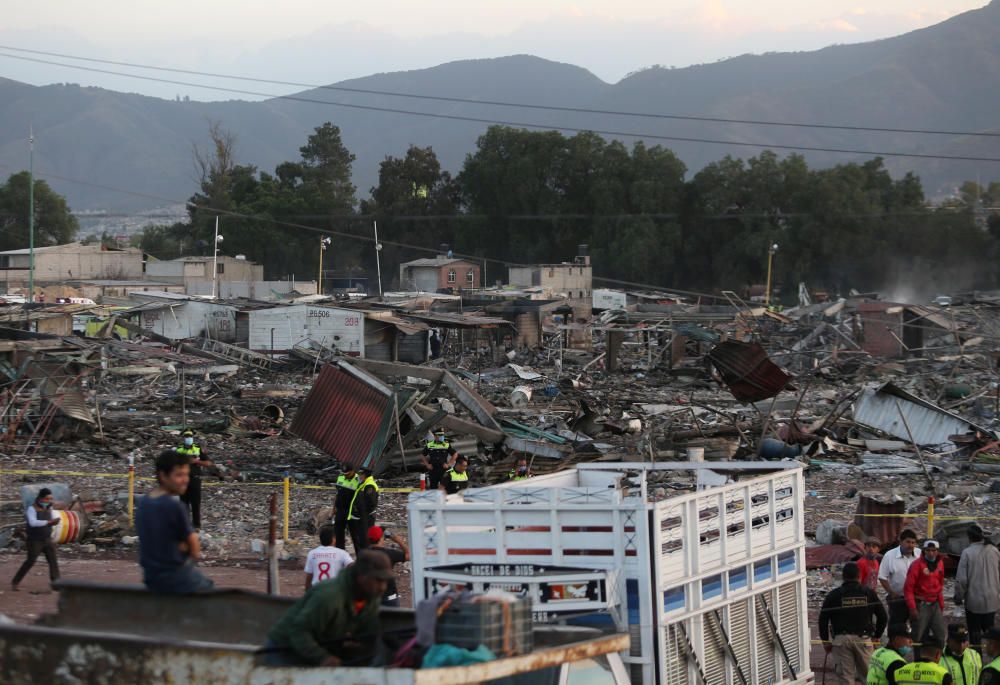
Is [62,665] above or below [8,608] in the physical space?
above

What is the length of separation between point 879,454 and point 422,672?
1849 cm

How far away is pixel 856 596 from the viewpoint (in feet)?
30.2

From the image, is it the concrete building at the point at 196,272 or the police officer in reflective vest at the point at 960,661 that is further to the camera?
the concrete building at the point at 196,272

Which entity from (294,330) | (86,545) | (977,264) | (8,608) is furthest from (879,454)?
(977,264)

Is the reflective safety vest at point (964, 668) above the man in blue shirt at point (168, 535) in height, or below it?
below

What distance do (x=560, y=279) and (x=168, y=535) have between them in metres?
61.2

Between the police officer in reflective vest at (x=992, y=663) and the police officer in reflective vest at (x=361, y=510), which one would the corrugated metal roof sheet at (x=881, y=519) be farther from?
the police officer in reflective vest at (x=992, y=663)

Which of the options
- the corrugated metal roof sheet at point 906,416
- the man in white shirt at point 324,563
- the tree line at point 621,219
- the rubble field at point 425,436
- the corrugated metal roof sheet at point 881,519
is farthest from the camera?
the tree line at point 621,219

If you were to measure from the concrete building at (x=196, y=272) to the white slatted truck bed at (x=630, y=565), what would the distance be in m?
59.3

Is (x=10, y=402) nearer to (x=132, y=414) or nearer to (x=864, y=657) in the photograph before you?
(x=132, y=414)

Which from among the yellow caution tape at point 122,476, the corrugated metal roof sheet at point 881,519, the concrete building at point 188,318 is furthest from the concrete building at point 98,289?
the corrugated metal roof sheet at point 881,519

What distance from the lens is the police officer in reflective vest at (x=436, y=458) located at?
16953mm

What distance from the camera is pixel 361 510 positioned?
12.9 metres

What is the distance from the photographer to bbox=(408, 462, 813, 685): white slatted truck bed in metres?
7.21
